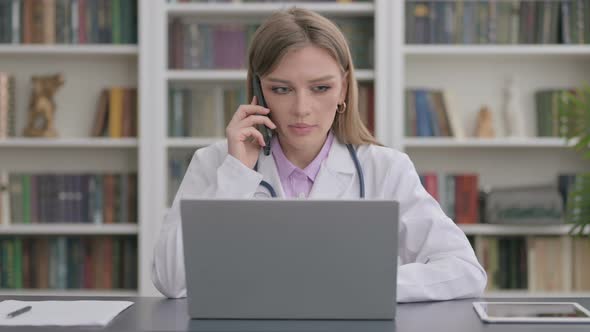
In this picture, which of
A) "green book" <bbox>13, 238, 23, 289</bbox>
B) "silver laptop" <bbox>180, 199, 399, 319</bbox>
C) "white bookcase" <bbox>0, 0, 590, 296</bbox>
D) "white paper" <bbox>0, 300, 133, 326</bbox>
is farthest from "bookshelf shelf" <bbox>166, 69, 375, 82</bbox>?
"silver laptop" <bbox>180, 199, 399, 319</bbox>

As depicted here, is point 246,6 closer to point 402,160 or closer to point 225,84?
point 225,84

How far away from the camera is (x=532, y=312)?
4.02 feet

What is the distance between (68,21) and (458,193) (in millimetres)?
1941

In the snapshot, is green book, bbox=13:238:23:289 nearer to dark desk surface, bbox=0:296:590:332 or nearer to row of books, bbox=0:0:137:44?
row of books, bbox=0:0:137:44

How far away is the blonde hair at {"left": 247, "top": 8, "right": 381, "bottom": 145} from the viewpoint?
1.66 m

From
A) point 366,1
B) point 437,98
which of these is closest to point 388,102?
point 437,98

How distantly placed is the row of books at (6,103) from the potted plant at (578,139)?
7.96 ft

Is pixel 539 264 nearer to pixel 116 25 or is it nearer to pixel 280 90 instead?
pixel 280 90

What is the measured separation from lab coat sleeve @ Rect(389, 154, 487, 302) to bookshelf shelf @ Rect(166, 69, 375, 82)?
1.47 metres

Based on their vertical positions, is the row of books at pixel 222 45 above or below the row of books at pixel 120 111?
above

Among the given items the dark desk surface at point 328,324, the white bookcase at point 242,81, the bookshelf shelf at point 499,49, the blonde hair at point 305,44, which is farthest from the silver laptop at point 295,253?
the bookshelf shelf at point 499,49

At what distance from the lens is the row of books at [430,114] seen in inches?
128

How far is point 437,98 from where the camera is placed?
3.29 meters

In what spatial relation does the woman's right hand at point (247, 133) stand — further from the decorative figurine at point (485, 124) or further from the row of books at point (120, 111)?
the decorative figurine at point (485, 124)
